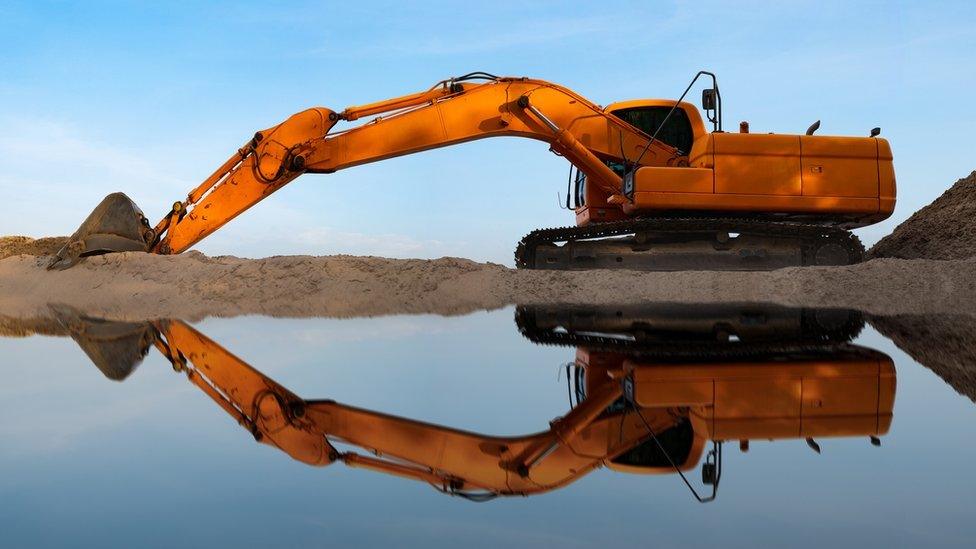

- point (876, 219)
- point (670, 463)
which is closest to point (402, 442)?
point (670, 463)

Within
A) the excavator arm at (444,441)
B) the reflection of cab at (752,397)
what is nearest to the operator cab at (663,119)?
the reflection of cab at (752,397)

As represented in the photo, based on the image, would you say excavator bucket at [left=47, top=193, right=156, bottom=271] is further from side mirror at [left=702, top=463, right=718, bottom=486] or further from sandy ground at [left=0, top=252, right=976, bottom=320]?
side mirror at [left=702, top=463, right=718, bottom=486]

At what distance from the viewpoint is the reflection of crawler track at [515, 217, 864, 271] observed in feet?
46.2

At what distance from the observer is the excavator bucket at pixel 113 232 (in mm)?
15188

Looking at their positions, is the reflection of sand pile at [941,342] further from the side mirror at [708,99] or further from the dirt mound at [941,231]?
the dirt mound at [941,231]

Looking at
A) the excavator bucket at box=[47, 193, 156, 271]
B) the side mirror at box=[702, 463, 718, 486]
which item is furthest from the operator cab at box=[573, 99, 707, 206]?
the side mirror at box=[702, 463, 718, 486]

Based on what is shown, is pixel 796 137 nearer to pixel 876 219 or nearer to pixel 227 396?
pixel 876 219

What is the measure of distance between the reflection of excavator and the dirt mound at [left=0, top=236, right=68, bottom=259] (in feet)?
52.2

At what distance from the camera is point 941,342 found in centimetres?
702

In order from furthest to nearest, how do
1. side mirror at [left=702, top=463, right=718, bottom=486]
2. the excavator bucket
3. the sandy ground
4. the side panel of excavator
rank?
1. the excavator bucket
2. the side panel of excavator
3. the sandy ground
4. side mirror at [left=702, top=463, right=718, bottom=486]

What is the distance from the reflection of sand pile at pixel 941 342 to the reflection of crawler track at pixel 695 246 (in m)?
4.52

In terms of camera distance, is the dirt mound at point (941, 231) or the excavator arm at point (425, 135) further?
the dirt mound at point (941, 231)

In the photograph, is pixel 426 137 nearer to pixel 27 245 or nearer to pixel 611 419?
pixel 611 419

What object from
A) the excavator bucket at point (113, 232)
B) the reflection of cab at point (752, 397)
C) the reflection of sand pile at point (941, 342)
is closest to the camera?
the reflection of cab at point (752, 397)
